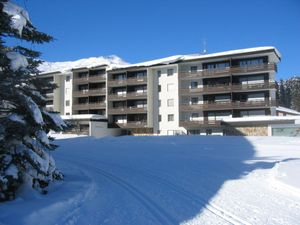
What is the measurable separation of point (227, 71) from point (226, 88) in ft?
8.35

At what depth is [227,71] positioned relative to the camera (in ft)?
179

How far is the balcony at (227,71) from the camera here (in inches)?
2038

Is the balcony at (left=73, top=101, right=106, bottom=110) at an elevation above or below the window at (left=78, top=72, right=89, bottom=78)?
below

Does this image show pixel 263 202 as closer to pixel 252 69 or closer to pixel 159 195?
pixel 159 195

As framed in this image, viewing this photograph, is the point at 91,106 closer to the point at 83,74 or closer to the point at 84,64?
the point at 83,74

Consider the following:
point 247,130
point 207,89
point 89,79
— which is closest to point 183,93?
point 207,89

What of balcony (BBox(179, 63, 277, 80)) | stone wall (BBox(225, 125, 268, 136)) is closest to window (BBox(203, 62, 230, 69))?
balcony (BBox(179, 63, 277, 80))

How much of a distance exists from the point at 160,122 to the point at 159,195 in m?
50.9

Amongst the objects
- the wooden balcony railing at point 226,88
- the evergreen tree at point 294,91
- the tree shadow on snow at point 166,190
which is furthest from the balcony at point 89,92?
the evergreen tree at point 294,91

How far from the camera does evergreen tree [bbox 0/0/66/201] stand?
935cm

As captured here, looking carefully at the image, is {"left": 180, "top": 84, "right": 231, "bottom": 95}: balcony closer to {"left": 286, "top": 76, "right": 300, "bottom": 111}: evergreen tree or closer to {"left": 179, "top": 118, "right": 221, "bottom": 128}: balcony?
{"left": 179, "top": 118, "right": 221, "bottom": 128}: balcony

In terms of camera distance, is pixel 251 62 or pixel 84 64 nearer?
pixel 251 62

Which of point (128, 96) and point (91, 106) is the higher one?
point (128, 96)

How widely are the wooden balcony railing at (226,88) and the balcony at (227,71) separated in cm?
182
